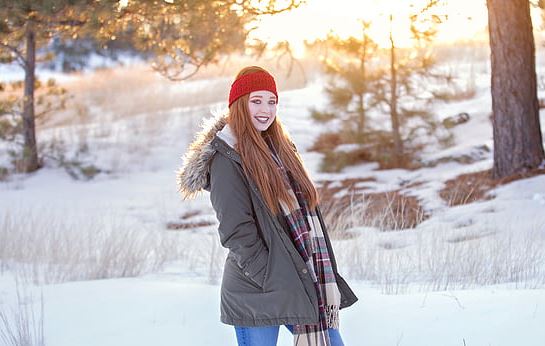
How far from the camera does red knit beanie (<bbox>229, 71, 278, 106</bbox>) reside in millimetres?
3145

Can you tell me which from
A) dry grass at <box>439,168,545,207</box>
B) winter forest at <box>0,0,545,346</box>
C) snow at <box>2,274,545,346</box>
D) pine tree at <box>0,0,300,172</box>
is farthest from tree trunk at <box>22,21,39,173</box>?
snow at <box>2,274,545,346</box>

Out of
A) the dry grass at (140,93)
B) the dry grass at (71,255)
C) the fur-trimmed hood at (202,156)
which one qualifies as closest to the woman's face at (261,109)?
the fur-trimmed hood at (202,156)

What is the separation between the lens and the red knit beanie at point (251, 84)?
124 inches

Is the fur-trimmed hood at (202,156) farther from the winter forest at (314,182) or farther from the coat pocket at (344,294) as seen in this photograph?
the coat pocket at (344,294)

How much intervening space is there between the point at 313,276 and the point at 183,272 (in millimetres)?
4029

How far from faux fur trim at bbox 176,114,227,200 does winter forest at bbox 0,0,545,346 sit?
1.03 feet

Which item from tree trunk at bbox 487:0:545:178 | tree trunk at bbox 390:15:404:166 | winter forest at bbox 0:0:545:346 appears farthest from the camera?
tree trunk at bbox 390:15:404:166

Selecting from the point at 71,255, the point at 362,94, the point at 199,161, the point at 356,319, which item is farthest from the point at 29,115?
the point at 199,161

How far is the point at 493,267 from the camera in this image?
5.83 m

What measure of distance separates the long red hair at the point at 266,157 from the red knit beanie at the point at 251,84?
2 centimetres

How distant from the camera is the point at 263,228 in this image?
9.67 ft

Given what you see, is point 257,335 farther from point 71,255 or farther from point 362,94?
point 362,94

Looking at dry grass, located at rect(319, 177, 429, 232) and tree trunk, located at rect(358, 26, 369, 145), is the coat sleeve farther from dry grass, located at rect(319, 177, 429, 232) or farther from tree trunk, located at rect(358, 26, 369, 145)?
tree trunk, located at rect(358, 26, 369, 145)

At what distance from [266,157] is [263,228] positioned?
0.95 feet
